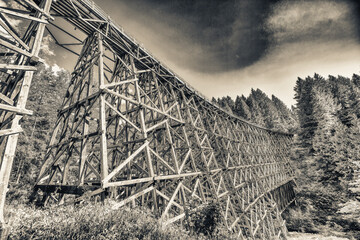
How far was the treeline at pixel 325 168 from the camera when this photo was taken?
18328 mm

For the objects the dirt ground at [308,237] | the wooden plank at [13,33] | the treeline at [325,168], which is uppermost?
the wooden plank at [13,33]

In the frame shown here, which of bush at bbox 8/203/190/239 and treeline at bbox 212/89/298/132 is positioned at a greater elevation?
treeline at bbox 212/89/298/132

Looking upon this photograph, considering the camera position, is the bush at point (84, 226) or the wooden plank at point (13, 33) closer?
the bush at point (84, 226)

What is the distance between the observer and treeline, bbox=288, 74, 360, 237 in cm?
1833

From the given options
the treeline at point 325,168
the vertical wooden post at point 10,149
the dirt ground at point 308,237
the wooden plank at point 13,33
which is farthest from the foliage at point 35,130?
the treeline at point 325,168

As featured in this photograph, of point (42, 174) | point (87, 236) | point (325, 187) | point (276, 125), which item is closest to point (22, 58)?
point (42, 174)

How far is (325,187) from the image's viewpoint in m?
19.6

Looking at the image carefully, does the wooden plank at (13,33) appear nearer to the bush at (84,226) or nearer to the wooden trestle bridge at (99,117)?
the wooden trestle bridge at (99,117)

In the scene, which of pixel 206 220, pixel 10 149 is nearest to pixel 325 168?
pixel 206 220

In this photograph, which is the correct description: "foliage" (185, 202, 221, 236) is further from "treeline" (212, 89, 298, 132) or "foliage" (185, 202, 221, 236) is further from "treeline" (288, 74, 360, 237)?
"treeline" (212, 89, 298, 132)

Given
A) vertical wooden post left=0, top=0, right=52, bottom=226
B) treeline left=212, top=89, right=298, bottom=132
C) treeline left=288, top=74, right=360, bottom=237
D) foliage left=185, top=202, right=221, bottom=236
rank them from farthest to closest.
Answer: treeline left=212, top=89, right=298, bottom=132, treeline left=288, top=74, right=360, bottom=237, foliage left=185, top=202, right=221, bottom=236, vertical wooden post left=0, top=0, right=52, bottom=226

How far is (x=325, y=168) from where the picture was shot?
20.3 metres

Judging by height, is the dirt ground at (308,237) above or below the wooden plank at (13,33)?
below

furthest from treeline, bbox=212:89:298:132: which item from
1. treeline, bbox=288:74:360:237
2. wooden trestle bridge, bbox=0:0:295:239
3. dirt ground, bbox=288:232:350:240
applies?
wooden trestle bridge, bbox=0:0:295:239
